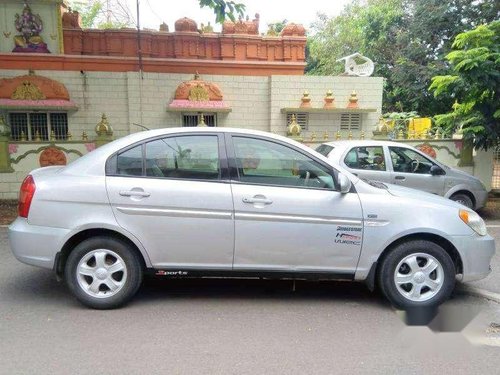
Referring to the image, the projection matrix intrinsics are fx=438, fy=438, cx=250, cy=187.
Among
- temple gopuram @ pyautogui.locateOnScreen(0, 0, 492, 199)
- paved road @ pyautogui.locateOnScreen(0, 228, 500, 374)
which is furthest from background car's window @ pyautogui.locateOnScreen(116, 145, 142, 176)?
temple gopuram @ pyautogui.locateOnScreen(0, 0, 492, 199)

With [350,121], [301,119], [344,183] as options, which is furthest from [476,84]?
[344,183]

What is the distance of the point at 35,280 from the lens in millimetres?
4742

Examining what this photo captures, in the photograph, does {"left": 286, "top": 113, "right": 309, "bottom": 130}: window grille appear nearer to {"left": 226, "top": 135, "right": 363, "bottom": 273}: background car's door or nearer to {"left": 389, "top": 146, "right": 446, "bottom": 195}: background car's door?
{"left": 389, "top": 146, "right": 446, "bottom": 195}: background car's door

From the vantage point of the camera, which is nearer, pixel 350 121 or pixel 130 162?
pixel 130 162

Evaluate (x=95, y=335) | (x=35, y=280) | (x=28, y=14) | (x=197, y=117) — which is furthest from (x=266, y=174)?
(x=28, y=14)

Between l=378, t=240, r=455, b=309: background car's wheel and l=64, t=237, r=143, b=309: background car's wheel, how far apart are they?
A: 2318mm

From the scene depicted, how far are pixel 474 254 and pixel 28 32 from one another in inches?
498

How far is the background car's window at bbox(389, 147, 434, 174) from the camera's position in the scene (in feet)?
25.5

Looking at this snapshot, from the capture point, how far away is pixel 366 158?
7523mm

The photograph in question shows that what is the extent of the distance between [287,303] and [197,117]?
31.6 ft

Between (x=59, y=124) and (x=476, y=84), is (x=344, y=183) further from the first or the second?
(x=59, y=124)

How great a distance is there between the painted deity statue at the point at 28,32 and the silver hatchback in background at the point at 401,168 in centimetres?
914

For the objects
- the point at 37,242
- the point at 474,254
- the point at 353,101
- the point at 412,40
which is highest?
the point at 412,40

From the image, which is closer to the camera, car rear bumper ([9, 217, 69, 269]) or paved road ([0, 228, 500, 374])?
paved road ([0, 228, 500, 374])
